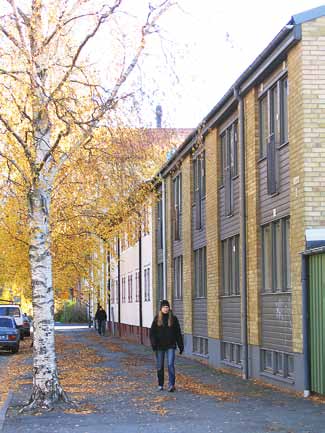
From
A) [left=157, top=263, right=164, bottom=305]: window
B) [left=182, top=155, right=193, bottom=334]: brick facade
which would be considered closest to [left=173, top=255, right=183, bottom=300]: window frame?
[left=182, top=155, right=193, bottom=334]: brick facade

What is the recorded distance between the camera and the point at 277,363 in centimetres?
1750

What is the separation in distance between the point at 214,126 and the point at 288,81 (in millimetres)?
6605

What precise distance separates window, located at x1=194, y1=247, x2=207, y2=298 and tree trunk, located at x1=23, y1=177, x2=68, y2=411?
11605mm

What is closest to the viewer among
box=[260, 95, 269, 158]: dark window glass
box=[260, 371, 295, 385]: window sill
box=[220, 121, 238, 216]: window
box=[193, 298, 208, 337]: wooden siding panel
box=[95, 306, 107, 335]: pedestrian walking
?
box=[260, 371, 295, 385]: window sill

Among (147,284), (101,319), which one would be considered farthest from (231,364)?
(101,319)

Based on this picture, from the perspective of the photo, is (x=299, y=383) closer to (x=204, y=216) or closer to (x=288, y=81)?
(x=288, y=81)

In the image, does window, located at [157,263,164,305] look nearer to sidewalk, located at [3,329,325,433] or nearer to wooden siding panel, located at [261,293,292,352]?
sidewalk, located at [3,329,325,433]

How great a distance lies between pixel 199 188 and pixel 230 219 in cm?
445

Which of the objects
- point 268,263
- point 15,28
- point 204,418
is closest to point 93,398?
point 204,418

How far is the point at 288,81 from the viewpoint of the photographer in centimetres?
1634

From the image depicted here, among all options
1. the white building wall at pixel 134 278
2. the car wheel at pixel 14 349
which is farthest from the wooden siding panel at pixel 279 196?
the white building wall at pixel 134 278

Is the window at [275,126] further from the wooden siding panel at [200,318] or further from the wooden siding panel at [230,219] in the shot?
the wooden siding panel at [200,318]

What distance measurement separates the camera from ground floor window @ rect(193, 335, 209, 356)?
83.0 feet

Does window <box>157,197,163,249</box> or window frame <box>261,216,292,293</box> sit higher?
window <box>157,197,163,249</box>
